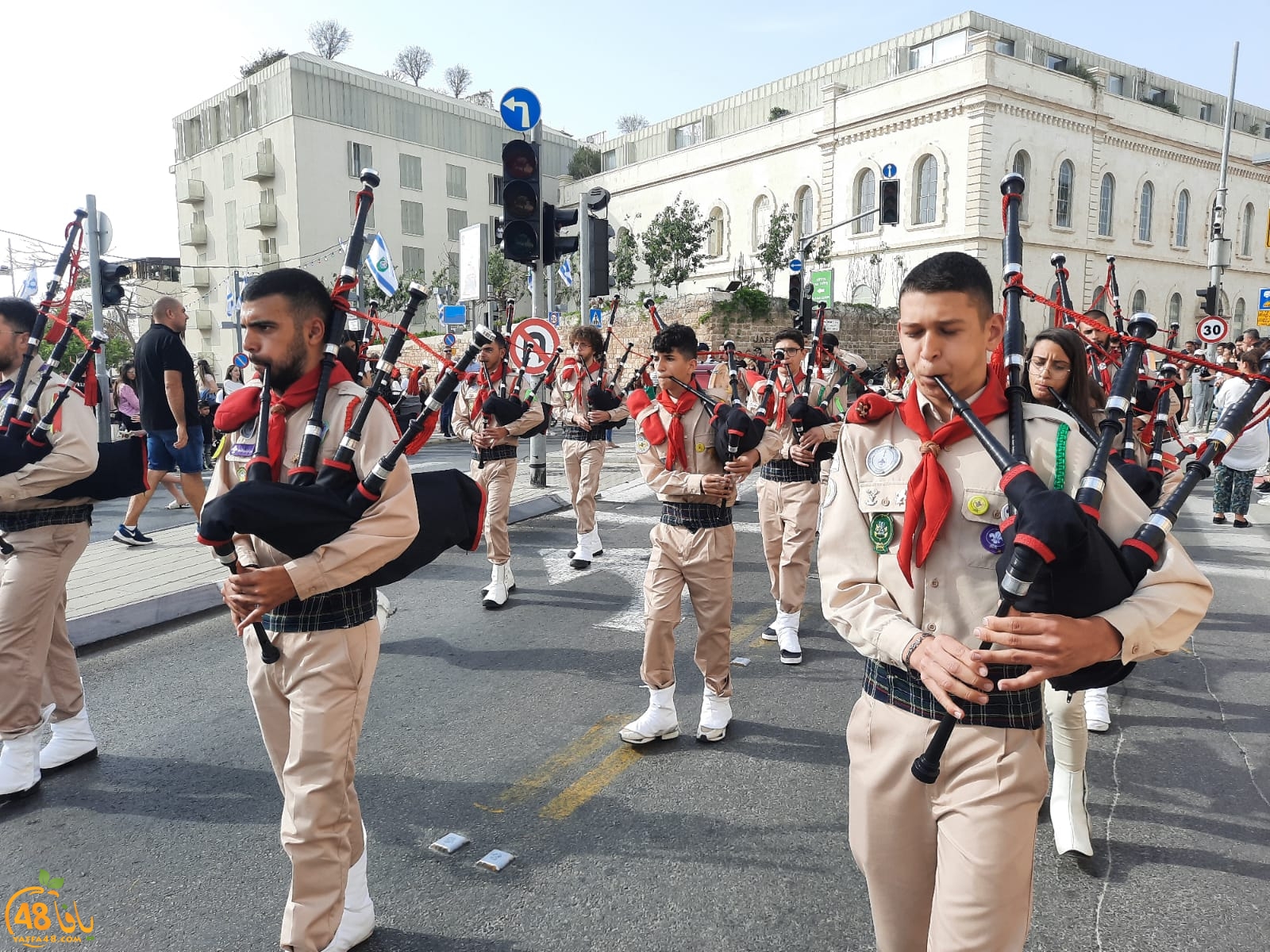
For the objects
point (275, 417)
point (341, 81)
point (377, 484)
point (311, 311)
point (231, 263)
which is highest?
point (341, 81)

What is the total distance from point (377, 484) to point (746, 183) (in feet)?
150

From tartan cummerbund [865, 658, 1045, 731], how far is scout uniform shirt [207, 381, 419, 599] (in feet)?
5.01

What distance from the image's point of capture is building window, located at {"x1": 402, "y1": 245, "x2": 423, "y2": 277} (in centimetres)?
5047

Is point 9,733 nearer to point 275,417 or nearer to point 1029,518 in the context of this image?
point 275,417

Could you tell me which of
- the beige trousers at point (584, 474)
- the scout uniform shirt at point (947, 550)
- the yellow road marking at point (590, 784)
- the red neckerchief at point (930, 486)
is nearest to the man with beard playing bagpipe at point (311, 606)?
the yellow road marking at point (590, 784)

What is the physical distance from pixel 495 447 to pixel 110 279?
22.5ft

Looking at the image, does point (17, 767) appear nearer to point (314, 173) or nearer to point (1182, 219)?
point (314, 173)

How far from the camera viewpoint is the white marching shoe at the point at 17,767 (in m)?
3.97

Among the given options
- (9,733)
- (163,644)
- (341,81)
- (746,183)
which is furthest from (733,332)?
(341,81)

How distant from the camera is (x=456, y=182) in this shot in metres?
53.9

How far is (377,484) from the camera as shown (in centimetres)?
270

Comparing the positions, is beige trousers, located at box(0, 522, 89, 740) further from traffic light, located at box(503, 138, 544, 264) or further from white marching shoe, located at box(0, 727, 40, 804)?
traffic light, located at box(503, 138, 544, 264)

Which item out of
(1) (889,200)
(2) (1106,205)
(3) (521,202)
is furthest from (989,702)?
(2) (1106,205)

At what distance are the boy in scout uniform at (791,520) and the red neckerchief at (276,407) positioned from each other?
3491 millimetres
